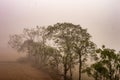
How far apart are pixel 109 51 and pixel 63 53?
59.7ft

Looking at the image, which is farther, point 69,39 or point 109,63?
point 69,39

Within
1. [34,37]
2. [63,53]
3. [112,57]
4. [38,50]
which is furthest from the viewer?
[34,37]

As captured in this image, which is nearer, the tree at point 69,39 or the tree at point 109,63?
the tree at point 109,63

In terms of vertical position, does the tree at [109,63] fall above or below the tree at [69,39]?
below

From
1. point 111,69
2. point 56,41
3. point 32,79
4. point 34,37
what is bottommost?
point 32,79

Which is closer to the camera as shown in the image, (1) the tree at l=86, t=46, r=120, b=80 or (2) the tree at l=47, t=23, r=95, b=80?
(1) the tree at l=86, t=46, r=120, b=80

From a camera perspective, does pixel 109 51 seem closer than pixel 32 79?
Yes

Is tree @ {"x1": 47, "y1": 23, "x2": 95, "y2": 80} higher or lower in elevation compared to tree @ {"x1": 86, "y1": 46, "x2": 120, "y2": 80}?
higher

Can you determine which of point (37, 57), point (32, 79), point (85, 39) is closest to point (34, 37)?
point (37, 57)

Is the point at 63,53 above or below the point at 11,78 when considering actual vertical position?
above

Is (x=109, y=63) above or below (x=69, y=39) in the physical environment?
below

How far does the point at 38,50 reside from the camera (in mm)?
79625

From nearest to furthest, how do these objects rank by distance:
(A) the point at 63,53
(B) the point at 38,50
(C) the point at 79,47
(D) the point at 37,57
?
(C) the point at 79,47 < (A) the point at 63,53 < (B) the point at 38,50 < (D) the point at 37,57

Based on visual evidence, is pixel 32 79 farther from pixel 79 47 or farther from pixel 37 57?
pixel 37 57
